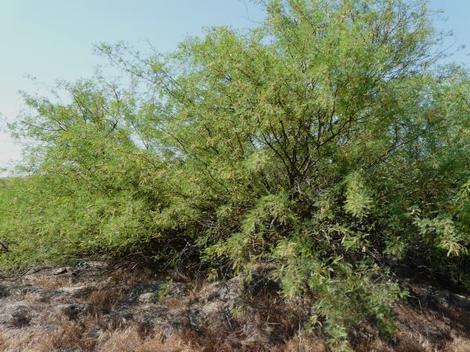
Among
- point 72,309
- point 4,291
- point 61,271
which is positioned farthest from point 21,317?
point 61,271

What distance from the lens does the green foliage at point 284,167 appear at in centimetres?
434

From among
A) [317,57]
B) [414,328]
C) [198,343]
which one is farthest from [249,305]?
[317,57]

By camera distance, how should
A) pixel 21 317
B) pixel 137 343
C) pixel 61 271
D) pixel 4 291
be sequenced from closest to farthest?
pixel 137 343, pixel 21 317, pixel 4 291, pixel 61 271

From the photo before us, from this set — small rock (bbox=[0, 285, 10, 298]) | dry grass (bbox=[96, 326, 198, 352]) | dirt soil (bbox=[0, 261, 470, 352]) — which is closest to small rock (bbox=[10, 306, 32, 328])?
dirt soil (bbox=[0, 261, 470, 352])

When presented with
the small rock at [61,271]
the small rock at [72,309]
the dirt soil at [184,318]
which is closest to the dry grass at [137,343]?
the dirt soil at [184,318]

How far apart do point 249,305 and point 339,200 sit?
7.33ft

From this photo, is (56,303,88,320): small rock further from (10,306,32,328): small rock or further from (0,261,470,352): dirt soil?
(10,306,32,328): small rock

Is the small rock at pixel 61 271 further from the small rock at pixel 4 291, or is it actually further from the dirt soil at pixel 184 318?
the small rock at pixel 4 291

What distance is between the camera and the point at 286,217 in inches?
182

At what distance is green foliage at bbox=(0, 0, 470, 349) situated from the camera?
4.34 meters

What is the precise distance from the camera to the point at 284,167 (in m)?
5.41

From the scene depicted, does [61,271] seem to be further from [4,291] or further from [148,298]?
[148,298]

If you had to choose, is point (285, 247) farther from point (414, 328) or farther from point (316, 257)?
point (414, 328)

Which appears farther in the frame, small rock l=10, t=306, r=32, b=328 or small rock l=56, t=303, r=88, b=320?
small rock l=56, t=303, r=88, b=320
